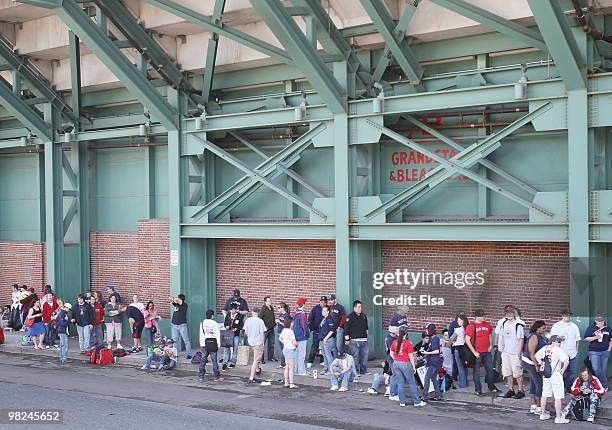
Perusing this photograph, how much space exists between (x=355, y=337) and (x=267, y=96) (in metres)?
6.36

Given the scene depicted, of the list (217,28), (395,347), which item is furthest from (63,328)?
(395,347)

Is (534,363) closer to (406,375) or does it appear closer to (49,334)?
(406,375)

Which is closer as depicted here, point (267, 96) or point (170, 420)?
point (170, 420)

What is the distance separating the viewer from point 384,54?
17547 mm

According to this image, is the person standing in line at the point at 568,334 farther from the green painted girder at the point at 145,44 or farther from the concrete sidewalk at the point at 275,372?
Answer: the green painted girder at the point at 145,44

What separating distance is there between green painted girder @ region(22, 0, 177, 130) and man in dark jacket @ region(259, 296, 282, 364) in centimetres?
501

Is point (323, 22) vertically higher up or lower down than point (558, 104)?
higher up

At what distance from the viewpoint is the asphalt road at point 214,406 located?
13.4 metres

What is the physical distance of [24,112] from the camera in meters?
23.1

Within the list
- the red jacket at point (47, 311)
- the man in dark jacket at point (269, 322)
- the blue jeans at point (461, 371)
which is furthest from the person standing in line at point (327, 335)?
the red jacket at point (47, 311)

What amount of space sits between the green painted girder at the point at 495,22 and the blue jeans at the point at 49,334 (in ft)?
42.8

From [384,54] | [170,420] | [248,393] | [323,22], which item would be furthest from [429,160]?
[170,420]

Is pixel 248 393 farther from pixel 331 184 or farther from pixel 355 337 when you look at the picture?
pixel 331 184

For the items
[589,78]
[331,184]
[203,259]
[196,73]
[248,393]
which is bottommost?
[248,393]
